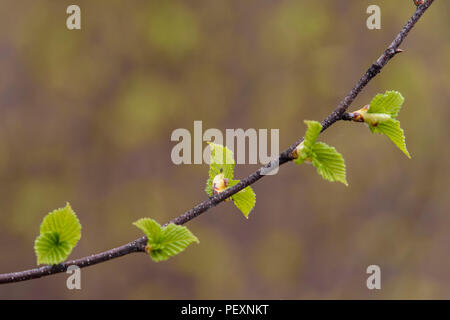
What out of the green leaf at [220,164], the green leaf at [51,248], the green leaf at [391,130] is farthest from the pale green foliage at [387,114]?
the green leaf at [51,248]

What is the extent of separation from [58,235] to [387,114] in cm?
23

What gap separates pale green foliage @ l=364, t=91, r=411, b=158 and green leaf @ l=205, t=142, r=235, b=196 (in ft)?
0.34

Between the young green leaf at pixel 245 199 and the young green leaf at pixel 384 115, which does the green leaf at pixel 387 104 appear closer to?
the young green leaf at pixel 384 115

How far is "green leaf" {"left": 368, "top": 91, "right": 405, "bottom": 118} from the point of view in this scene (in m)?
0.35

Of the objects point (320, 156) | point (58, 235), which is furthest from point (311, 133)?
point (58, 235)

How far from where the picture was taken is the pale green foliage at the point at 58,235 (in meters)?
0.32

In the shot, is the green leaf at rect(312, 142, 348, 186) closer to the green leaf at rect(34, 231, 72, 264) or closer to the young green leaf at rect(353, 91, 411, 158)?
the young green leaf at rect(353, 91, 411, 158)

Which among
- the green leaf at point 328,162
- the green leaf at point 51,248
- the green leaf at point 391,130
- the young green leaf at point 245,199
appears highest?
the green leaf at point 391,130

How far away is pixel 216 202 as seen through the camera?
31cm

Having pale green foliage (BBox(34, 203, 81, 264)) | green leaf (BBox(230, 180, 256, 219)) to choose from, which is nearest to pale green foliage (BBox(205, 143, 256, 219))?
green leaf (BBox(230, 180, 256, 219))

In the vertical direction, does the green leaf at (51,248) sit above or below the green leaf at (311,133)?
below

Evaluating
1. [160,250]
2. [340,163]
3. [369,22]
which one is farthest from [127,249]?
[369,22]

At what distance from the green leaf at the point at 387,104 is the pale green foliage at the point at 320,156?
47mm

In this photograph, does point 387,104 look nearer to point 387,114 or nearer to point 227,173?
point 387,114
